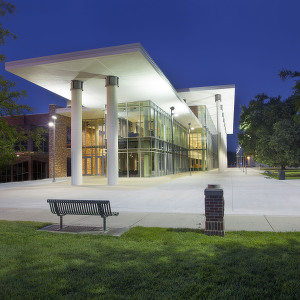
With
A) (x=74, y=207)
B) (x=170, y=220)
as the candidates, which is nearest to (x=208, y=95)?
(x=170, y=220)

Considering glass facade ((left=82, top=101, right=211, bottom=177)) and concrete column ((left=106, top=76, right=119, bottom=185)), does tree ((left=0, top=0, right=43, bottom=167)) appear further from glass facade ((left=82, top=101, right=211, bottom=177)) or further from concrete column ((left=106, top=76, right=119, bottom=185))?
glass facade ((left=82, top=101, right=211, bottom=177))

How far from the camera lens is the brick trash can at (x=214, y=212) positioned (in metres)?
6.70

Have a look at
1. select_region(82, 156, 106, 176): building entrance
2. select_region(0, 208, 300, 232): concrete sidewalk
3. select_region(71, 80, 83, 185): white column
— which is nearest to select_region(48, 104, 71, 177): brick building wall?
select_region(82, 156, 106, 176): building entrance

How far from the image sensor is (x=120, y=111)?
34.8 metres

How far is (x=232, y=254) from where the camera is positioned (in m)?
5.32

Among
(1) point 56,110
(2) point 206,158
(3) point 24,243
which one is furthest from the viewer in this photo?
(2) point 206,158

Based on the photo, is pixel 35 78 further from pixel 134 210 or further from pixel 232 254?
pixel 232 254

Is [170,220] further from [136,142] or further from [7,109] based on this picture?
[136,142]

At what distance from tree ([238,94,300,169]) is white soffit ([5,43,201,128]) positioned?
10341 millimetres

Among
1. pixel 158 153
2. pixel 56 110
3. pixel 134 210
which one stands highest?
pixel 56 110

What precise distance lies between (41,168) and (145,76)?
2337 centimetres

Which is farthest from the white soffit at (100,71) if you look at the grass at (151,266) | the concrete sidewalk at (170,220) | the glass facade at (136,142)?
the grass at (151,266)

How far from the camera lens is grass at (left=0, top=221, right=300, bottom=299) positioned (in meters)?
3.87

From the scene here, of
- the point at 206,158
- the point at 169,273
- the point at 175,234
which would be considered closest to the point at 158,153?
the point at 206,158
